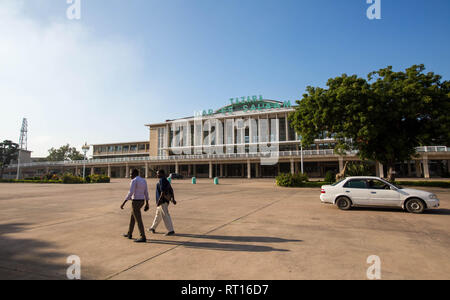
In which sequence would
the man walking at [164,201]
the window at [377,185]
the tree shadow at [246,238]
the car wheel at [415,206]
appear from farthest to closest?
the window at [377,185] < the car wheel at [415,206] < the man walking at [164,201] < the tree shadow at [246,238]

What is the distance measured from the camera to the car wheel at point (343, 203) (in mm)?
9744

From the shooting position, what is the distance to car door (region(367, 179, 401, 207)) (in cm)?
922

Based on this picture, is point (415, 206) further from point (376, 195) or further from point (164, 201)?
point (164, 201)

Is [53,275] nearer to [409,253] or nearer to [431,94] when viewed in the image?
[409,253]

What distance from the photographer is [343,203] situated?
9.88 meters

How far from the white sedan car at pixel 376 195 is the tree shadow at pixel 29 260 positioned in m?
9.36

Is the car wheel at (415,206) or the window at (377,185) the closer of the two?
the car wheel at (415,206)

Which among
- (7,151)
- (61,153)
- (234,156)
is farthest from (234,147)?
(61,153)

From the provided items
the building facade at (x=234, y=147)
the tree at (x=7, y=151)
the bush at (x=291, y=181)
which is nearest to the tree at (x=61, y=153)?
the tree at (x=7, y=151)

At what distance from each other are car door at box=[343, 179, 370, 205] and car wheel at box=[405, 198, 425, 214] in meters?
1.47

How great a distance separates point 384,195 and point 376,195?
0.29 metres

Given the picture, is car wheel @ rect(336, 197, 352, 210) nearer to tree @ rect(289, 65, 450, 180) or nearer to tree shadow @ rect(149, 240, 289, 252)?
tree shadow @ rect(149, 240, 289, 252)

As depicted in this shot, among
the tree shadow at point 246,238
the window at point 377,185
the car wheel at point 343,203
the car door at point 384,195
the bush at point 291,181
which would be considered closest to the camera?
the tree shadow at point 246,238

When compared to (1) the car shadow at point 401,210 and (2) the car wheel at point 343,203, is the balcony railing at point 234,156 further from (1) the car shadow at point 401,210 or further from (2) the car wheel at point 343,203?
(2) the car wheel at point 343,203
